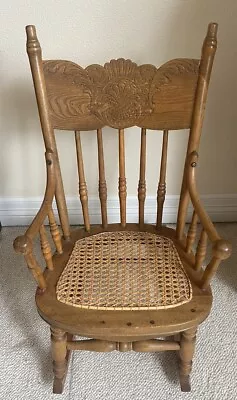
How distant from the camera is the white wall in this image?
4.37 feet

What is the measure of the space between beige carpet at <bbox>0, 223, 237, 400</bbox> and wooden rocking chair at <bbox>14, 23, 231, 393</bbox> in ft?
0.21

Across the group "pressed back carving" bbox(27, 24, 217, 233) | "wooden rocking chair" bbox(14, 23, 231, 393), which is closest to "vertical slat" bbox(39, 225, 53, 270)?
"wooden rocking chair" bbox(14, 23, 231, 393)

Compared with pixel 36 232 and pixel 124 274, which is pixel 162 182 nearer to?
pixel 124 274

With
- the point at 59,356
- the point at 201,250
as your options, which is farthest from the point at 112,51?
the point at 59,356

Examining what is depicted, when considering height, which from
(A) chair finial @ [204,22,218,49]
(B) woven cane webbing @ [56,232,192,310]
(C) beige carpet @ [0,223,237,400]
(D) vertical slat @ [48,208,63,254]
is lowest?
(C) beige carpet @ [0,223,237,400]

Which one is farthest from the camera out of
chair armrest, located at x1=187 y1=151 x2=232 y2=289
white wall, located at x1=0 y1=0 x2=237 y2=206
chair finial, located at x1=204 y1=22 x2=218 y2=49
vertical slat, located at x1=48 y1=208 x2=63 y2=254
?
white wall, located at x1=0 y1=0 x2=237 y2=206

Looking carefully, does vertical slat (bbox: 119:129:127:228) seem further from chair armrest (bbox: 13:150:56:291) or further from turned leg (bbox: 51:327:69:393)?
turned leg (bbox: 51:327:69:393)

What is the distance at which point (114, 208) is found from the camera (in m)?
1.73

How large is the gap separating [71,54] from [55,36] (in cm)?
7

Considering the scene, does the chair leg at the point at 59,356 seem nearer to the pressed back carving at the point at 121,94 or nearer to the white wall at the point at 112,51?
the pressed back carving at the point at 121,94

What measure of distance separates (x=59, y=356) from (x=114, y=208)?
29.5 inches

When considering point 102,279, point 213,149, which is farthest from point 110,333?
point 213,149

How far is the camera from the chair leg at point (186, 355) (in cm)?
103

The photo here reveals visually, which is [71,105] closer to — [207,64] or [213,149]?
[207,64]
